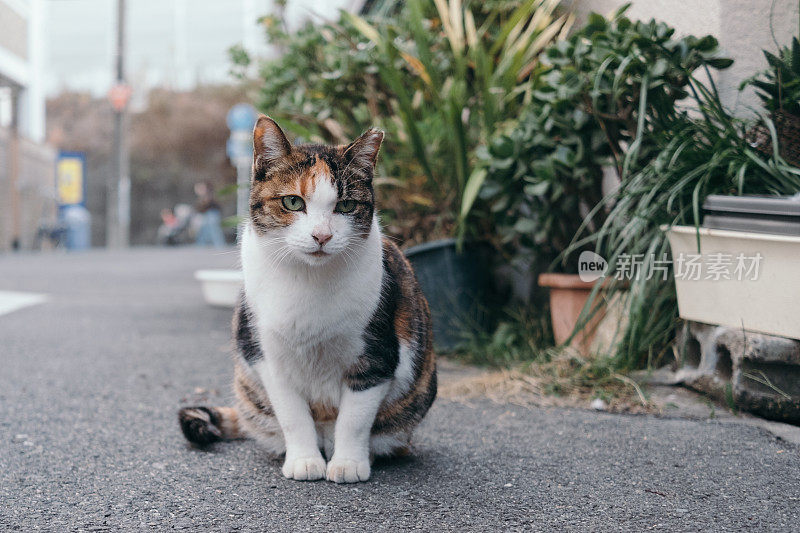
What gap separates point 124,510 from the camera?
1570 millimetres

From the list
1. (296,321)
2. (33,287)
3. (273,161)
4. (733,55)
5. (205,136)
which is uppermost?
(205,136)

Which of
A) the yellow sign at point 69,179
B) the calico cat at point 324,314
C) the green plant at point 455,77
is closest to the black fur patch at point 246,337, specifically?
the calico cat at point 324,314

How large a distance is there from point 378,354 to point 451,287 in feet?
5.80

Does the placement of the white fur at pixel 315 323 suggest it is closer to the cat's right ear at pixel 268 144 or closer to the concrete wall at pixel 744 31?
the cat's right ear at pixel 268 144

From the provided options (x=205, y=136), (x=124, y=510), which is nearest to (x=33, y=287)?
(x=124, y=510)

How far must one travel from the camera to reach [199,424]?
201 cm

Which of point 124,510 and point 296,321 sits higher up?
point 296,321

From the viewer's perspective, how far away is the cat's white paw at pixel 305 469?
1783 millimetres

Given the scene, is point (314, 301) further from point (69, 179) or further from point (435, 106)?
point (69, 179)

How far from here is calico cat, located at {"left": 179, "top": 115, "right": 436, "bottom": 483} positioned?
1.69m

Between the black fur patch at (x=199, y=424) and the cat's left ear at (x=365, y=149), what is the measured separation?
87 centimetres

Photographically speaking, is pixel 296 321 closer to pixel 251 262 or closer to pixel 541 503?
pixel 251 262

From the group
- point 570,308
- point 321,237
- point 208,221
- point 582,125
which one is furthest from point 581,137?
point 208,221

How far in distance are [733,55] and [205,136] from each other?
2363 cm
